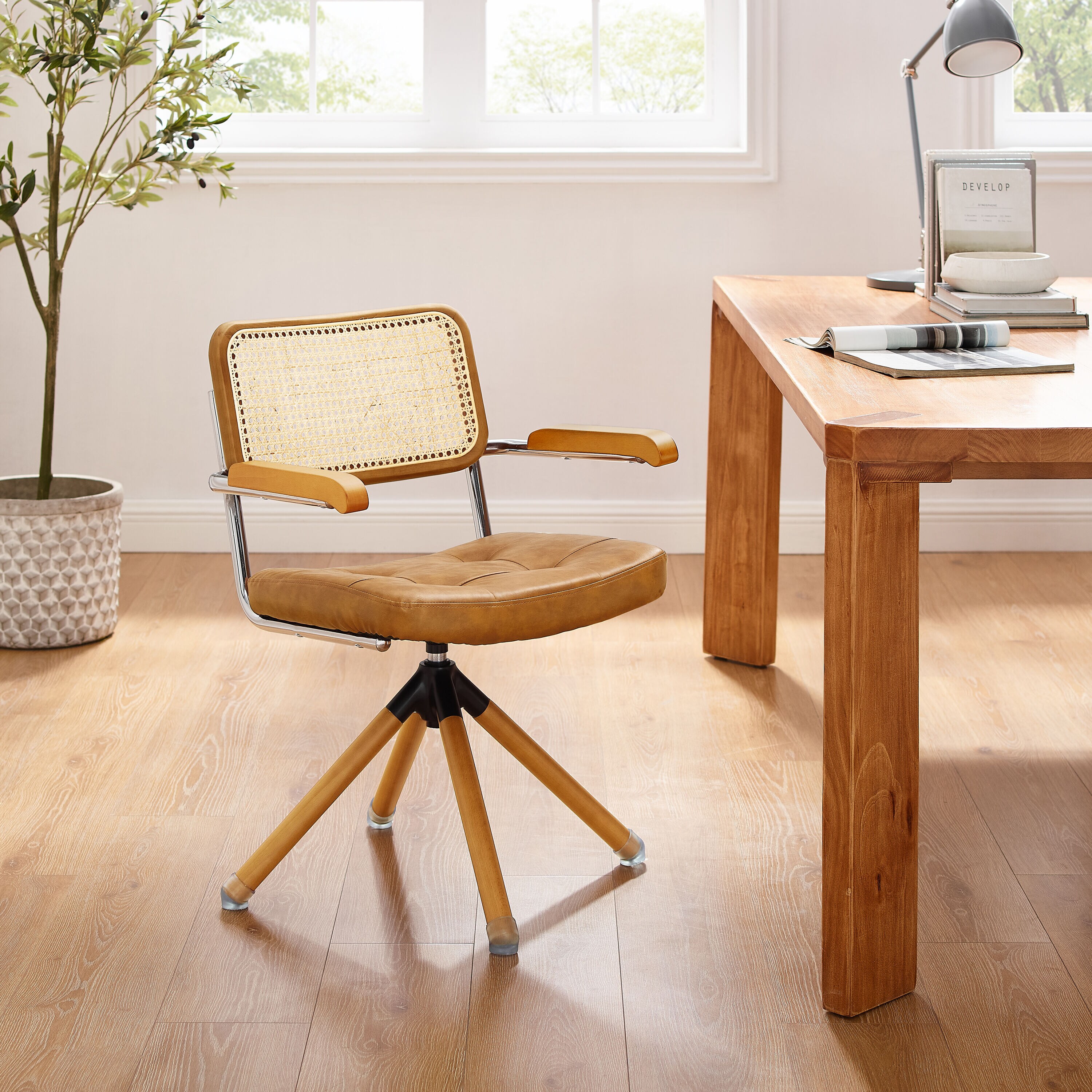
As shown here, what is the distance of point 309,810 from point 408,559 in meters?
0.43

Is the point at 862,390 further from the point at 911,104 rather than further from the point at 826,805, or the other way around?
the point at 911,104

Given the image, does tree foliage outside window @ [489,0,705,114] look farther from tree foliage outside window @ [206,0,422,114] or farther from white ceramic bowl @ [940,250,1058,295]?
white ceramic bowl @ [940,250,1058,295]

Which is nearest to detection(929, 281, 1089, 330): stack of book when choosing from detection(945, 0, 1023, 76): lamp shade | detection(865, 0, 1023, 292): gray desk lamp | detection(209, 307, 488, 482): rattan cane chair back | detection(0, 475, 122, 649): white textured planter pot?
detection(865, 0, 1023, 292): gray desk lamp

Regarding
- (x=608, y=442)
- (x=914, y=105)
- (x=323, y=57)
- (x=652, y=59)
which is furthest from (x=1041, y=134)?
(x=608, y=442)

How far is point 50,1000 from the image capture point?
5.19ft

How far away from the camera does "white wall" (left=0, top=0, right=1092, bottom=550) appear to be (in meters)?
3.47

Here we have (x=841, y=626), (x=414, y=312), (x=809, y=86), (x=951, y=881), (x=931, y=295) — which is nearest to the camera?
(x=841, y=626)

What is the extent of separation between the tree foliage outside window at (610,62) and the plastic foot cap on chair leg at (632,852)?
2.38 meters

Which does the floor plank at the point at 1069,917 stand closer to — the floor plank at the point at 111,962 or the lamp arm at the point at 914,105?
the floor plank at the point at 111,962

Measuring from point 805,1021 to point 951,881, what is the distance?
0.43 metres

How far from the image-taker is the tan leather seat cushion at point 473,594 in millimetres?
1574

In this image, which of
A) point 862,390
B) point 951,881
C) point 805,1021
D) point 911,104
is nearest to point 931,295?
point 911,104

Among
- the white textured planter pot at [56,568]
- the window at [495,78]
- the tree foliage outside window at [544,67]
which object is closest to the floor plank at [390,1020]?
the white textured planter pot at [56,568]

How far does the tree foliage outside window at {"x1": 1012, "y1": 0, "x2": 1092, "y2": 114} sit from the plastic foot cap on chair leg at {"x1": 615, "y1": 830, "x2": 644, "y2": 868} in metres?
2.65
